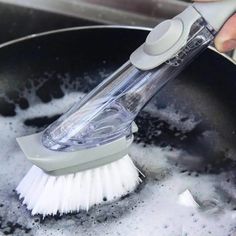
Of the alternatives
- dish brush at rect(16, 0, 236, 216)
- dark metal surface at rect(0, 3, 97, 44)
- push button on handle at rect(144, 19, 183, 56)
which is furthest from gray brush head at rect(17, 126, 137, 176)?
dark metal surface at rect(0, 3, 97, 44)

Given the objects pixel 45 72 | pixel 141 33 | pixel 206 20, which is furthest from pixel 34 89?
pixel 206 20

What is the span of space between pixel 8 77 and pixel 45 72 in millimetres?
49

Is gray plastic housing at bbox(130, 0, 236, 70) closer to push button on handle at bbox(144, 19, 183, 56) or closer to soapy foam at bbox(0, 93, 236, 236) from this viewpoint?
push button on handle at bbox(144, 19, 183, 56)

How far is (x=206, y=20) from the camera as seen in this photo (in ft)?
1.90

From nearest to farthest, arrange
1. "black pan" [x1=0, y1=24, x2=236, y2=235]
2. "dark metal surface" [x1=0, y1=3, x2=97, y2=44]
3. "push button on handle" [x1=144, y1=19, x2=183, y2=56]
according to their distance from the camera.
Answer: "push button on handle" [x1=144, y1=19, x2=183, y2=56], "black pan" [x1=0, y1=24, x2=236, y2=235], "dark metal surface" [x1=0, y1=3, x2=97, y2=44]

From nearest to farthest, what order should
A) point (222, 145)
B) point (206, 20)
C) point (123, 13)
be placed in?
point (206, 20) → point (222, 145) → point (123, 13)

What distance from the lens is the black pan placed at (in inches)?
28.1

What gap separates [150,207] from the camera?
647 millimetres

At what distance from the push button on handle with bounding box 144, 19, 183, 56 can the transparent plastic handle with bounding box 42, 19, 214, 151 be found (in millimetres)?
27

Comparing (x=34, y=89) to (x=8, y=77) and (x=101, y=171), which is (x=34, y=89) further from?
(x=101, y=171)

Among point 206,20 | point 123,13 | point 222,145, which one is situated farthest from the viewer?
point 123,13

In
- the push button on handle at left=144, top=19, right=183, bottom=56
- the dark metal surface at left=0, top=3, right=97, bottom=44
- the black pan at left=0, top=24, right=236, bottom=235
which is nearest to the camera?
the push button on handle at left=144, top=19, right=183, bottom=56

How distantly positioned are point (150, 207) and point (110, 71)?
225 millimetres

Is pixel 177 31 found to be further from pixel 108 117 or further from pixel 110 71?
pixel 110 71
